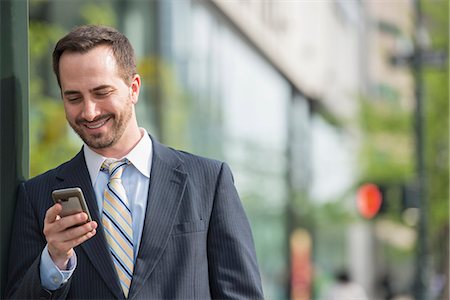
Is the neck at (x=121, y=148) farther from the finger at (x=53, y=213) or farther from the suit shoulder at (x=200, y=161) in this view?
the finger at (x=53, y=213)

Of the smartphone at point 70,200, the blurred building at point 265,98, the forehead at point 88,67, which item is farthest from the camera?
the blurred building at point 265,98

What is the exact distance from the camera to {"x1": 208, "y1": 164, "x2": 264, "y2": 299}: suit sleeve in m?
2.85

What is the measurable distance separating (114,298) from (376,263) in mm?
61916

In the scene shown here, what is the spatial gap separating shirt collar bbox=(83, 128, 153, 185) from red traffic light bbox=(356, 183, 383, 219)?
1543 cm

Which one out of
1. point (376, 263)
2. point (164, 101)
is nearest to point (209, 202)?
point (164, 101)

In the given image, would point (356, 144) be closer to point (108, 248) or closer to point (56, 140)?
point (56, 140)

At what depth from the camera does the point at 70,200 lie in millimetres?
2498

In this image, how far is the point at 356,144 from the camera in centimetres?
2995

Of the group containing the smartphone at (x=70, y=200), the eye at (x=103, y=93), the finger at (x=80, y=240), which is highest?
the eye at (x=103, y=93)

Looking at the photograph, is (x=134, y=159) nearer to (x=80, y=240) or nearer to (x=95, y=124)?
(x=95, y=124)

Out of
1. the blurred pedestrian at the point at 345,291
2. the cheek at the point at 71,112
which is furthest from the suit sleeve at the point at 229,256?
the blurred pedestrian at the point at 345,291

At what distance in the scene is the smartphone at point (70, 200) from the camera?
8.15 ft

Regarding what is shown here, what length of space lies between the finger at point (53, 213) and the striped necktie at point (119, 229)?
23 centimetres

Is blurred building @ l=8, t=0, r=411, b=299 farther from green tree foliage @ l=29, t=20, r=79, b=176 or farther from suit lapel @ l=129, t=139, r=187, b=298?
suit lapel @ l=129, t=139, r=187, b=298
